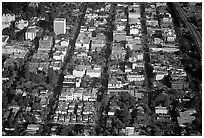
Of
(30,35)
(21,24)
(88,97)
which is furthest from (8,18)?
(88,97)

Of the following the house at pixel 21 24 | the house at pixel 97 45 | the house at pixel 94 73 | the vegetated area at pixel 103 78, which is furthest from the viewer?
the house at pixel 21 24

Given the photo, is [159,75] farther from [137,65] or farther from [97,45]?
[97,45]

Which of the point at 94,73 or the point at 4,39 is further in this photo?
the point at 4,39

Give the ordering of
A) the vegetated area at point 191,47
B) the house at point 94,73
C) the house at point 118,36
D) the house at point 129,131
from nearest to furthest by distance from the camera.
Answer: the house at point 129,131 < the vegetated area at point 191,47 < the house at point 94,73 < the house at point 118,36

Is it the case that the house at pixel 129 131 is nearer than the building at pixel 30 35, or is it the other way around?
the house at pixel 129 131

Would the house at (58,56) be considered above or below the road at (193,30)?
below

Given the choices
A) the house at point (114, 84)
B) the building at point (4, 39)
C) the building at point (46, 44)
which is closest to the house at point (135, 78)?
the house at point (114, 84)

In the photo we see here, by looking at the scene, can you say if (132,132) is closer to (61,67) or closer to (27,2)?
(61,67)

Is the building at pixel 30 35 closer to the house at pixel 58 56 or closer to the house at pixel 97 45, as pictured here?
the house at pixel 58 56

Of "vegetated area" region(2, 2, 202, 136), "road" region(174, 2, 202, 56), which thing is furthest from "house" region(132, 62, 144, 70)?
"road" region(174, 2, 202, 56)
